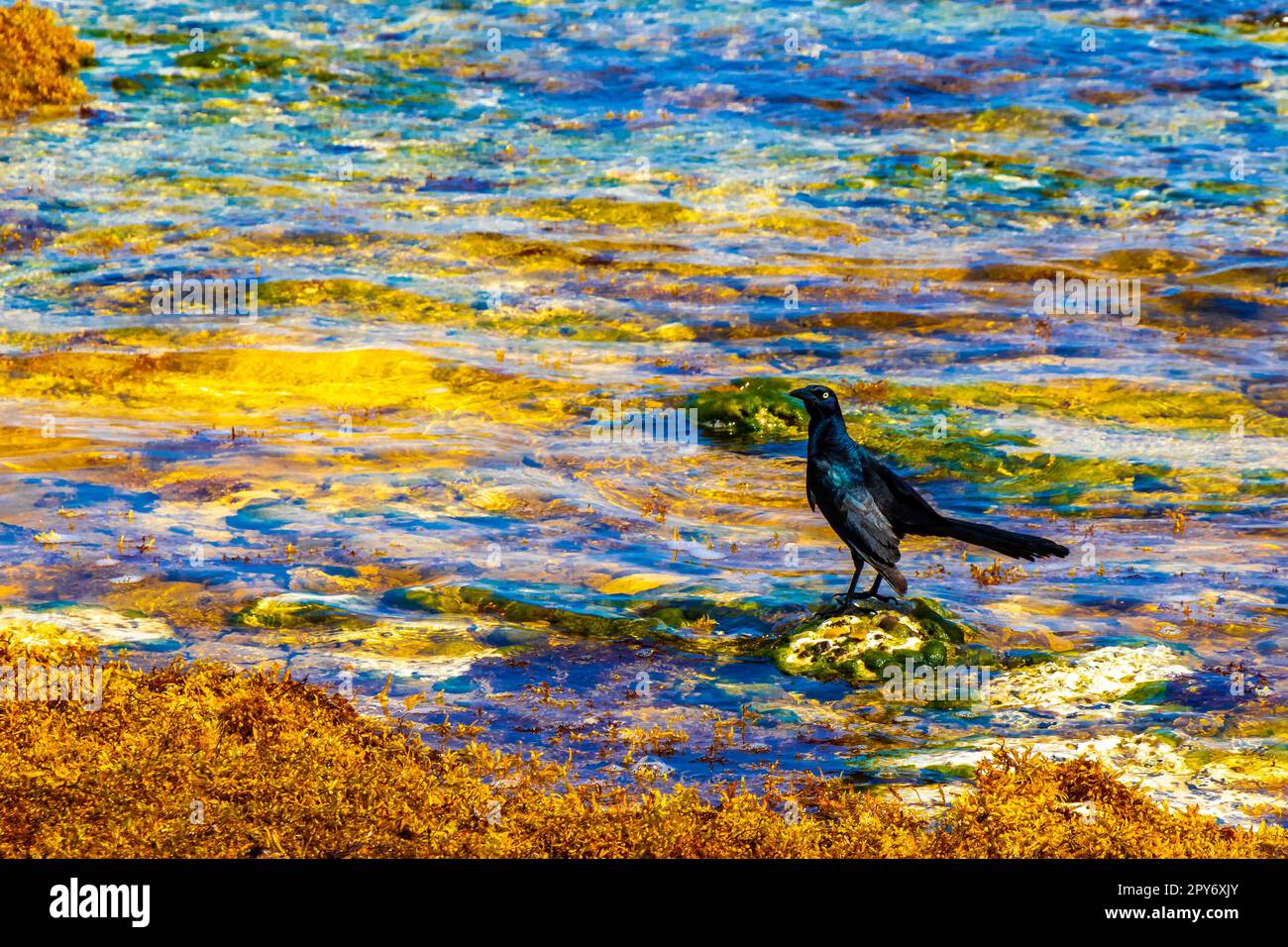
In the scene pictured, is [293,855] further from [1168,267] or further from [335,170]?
[335,170]

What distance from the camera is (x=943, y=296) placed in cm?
1844

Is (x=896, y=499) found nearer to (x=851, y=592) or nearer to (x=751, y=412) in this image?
(x=851, y=592)

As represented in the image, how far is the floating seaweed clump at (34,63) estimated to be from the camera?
25.3m

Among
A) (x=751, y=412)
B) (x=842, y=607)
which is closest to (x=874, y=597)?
(x=842, y=607)

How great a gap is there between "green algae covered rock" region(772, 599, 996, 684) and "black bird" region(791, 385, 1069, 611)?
256mm

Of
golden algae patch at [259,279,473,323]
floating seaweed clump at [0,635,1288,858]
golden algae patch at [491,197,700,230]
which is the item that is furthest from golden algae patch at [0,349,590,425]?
floating seaweed clump at [0,635,1288,858]

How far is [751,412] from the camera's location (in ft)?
45.7

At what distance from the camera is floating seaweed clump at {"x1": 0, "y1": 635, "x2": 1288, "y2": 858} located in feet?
18.6

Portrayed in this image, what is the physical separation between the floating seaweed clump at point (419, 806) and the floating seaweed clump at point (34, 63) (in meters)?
21.7

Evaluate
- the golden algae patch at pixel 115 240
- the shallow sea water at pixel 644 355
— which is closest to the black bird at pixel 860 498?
the shallow sea water at pixel 644 355

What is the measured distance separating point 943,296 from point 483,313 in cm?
583

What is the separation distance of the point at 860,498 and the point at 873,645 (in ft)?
2.83

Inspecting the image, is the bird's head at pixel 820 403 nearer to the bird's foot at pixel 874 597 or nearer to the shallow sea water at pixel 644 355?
the bird's foot at pixel 874 597
